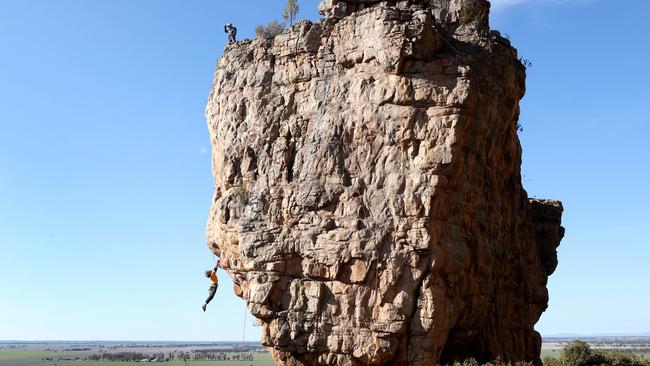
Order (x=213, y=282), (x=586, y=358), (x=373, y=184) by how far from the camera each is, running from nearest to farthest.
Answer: (x=373, y=184)
(x=213, y=282)
(x=586, y=358)

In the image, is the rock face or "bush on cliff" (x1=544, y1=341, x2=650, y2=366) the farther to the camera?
"bush on cliff" (x1=544, y1=341, x2=650, y2=366)

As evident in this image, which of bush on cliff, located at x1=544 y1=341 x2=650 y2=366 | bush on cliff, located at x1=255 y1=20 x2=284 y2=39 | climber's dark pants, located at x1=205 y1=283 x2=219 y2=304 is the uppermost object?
bush on cliff, located at x1=255 y1=20 x2=284 y2=39

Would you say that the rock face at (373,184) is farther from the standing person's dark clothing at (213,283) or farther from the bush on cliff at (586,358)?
the bush on cliff at (586,358)

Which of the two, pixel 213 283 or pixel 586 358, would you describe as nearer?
pixel 213 283

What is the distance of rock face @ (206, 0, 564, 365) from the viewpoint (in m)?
20.2

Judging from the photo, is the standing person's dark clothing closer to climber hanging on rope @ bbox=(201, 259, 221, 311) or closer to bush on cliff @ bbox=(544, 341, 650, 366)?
climber hanging on rope @ bbox=(201, 259, 221, 311)

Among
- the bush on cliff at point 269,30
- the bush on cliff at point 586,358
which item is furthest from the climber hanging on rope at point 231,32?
the bush on cliff at point 586,358

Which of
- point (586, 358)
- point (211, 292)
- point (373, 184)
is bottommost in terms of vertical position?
point (586, 358)

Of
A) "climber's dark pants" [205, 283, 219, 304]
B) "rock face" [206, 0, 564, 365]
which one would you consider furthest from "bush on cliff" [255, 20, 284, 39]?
"climber's dark pants" [205, 283, 219, 304]

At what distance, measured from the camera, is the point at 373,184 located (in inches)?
830

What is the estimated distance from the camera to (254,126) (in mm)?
23766

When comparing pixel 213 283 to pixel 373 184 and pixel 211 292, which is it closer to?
pixel 211 292

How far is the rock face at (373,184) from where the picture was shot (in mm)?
20219

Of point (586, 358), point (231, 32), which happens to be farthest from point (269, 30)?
point (586, 358)
